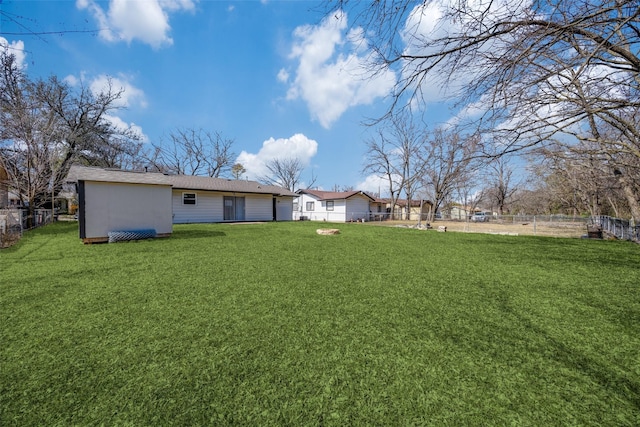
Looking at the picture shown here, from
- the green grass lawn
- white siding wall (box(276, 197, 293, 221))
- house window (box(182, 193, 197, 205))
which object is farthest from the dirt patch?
house window (box(182, 193, 197, 205))

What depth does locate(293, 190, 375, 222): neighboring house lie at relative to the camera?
25406mm

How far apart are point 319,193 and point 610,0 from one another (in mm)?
25322

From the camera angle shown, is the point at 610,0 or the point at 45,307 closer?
the point at 610,0

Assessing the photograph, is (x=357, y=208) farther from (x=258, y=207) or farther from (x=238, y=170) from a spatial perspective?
(x=238, y=170)

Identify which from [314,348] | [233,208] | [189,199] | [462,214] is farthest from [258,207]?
[462,214]

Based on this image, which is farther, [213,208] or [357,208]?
[357,208]

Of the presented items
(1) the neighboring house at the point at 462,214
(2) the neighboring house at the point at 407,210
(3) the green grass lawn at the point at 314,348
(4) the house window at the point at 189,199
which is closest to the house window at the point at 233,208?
(4) the house window at the point at 189,199

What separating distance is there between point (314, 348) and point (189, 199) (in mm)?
16731

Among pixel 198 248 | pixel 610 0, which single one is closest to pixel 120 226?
pixel 198 248

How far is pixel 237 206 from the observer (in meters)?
18.7

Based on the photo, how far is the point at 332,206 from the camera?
2616cm

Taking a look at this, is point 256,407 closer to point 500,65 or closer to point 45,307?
point 45,307

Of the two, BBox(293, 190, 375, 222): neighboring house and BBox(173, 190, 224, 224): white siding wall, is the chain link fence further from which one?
BBox(293, 190, 375, 222): neighboring house

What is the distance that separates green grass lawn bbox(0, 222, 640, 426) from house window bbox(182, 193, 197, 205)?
12.2 meters
